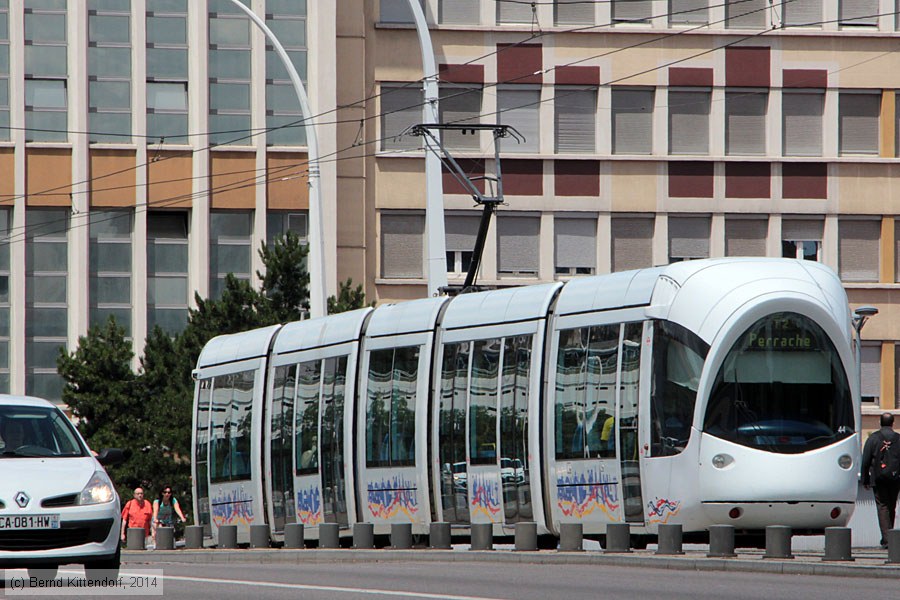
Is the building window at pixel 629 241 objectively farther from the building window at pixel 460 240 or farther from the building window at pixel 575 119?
the building window at pixel 460 240

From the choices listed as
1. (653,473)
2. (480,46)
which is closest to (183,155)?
(480,46)

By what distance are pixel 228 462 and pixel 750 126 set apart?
2354cm

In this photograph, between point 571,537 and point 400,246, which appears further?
A: point 400,246

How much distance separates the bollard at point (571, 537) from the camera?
1955 centimetres

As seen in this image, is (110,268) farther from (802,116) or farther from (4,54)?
(802,116)

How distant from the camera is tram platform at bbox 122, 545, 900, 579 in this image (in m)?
16.3

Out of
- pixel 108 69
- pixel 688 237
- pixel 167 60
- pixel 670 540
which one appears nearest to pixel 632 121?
pixel 688 237

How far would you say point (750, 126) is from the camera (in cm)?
4784

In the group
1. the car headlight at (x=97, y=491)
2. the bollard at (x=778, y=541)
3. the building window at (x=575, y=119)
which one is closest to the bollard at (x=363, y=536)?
the bollard at (x=778, y=541)

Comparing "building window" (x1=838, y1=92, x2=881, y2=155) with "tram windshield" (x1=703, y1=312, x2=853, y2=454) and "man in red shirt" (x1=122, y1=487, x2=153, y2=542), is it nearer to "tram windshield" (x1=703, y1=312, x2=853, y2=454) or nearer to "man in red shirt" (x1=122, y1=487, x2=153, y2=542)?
"man in red shirt" (x1=122, y1=487, x2=153, y2=542)

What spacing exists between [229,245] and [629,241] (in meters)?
9.84

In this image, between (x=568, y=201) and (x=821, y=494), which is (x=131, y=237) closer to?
(x=568, y=201)

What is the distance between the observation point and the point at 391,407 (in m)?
23.3

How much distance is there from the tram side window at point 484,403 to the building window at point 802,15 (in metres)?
28.5
